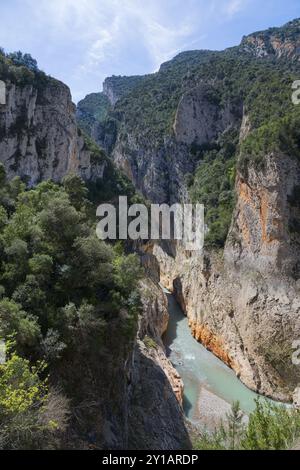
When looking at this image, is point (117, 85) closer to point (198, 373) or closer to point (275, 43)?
point (275, 43)

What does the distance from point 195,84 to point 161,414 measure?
61959 mm

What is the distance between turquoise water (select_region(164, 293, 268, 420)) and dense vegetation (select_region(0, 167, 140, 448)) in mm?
12847

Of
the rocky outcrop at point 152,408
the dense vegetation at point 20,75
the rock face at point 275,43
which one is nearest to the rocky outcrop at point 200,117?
the dense vegetation at point 20,75

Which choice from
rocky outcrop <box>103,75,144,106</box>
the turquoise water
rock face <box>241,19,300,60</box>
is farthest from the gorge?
rocky outcrop <box>103,75,144,106</box>

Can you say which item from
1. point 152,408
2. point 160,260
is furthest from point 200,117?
point 152,408

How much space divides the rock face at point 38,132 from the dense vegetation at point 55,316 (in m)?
22.5

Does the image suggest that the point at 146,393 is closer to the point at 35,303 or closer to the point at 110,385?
the point at 110,385

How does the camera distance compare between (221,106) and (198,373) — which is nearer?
(198,373)

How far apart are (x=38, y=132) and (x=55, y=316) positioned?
32397 mm

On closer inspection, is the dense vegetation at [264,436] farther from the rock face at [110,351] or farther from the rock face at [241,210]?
the rock face at [241,210]

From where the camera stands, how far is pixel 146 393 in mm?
19484

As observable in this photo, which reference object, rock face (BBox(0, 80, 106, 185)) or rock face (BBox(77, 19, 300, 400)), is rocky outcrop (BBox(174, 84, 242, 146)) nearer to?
rock face (BBox(77, 19, 300, 400))

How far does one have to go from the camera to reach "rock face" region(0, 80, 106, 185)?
39250 mm

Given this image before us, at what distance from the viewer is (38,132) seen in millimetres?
42094
